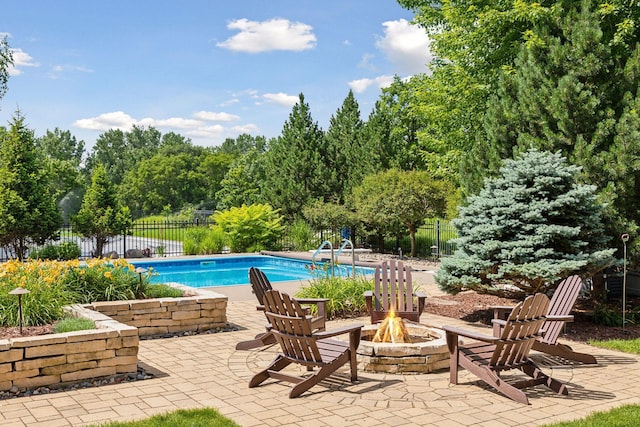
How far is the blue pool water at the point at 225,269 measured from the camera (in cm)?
1725

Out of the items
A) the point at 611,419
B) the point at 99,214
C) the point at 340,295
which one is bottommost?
the point at 611,419

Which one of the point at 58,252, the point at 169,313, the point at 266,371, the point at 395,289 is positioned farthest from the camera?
the point at 58,252

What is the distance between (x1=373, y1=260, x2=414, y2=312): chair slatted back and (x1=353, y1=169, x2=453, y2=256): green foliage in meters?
10.5

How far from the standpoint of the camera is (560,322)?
6.54 meters

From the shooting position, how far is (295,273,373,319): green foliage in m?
9.63

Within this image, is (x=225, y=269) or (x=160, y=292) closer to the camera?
(x=160, y=292)

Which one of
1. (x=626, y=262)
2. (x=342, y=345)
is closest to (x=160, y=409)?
(x=342, y=345)

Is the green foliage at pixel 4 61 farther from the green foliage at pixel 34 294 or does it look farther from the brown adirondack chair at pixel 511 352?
the brown adirondack chair at pixel 511 352

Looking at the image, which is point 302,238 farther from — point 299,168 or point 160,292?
point 160,292

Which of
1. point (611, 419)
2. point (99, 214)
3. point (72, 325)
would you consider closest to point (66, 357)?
point (72, 325)

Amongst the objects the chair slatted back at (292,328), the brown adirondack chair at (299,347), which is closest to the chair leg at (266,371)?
the brown adirondack chair at (299,347)

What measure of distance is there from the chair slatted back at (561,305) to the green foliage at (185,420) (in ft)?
11.7

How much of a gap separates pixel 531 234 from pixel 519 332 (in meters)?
3.29

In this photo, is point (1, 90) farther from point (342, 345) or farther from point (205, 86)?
point (342, 345)
